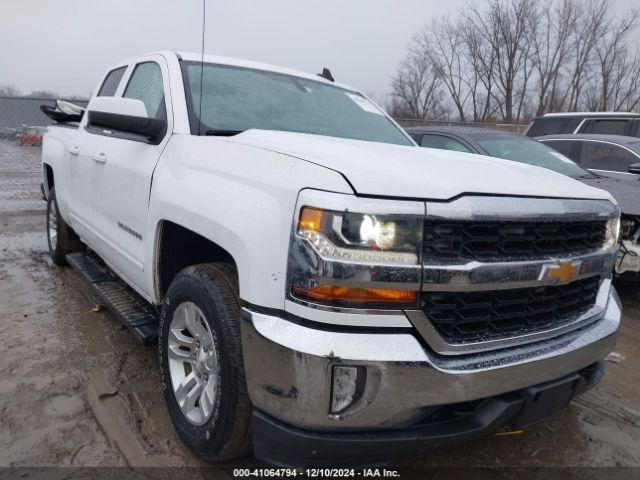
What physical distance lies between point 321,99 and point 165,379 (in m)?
2.02

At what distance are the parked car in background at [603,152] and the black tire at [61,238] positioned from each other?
6103mm

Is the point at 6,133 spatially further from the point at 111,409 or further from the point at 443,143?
the point at 111,409

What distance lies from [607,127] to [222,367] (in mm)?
9299

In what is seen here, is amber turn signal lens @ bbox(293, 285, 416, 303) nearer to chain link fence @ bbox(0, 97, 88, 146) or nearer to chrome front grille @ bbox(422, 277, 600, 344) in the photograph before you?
chrome front grille @ bbox(422, 277, 600, 344)

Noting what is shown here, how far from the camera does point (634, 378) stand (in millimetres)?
3398

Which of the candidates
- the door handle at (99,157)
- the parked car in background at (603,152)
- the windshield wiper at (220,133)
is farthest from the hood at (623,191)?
the door handle at (99,157)

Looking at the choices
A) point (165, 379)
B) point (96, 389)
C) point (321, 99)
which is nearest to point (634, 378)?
point (321, 99)

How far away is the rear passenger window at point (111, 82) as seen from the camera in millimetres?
3945

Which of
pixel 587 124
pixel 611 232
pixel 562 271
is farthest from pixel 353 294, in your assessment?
pixel 587 124

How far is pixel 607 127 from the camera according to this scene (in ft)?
29.7

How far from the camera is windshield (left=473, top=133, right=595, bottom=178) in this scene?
545 cm

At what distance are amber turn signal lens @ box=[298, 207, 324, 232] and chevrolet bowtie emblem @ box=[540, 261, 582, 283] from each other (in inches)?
34.8

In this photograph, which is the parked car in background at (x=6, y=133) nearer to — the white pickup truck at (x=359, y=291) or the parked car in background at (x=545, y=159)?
the parked car in background at (x=545, y=159)

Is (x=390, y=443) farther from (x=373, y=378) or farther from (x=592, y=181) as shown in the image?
(x=592, y=181)
